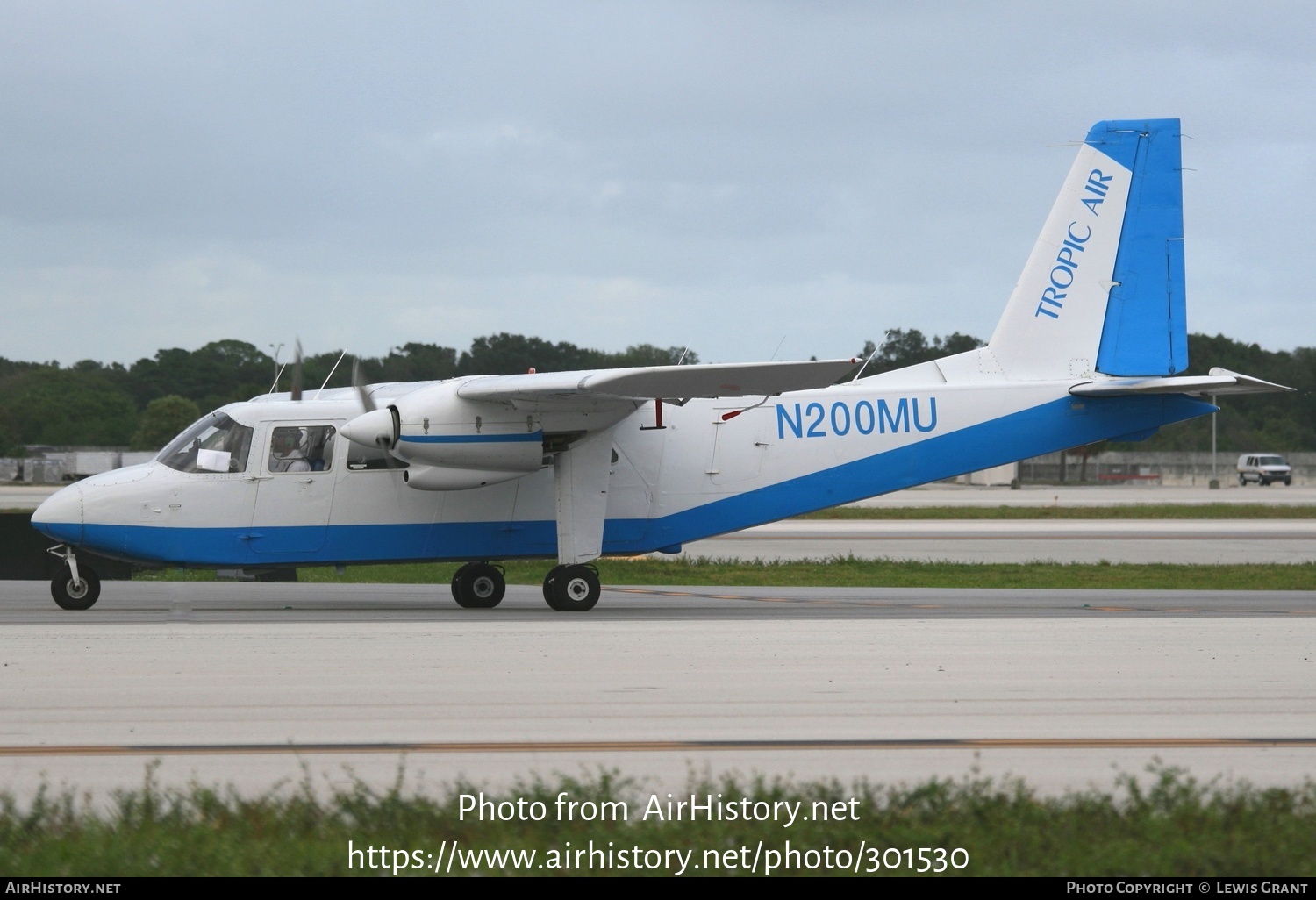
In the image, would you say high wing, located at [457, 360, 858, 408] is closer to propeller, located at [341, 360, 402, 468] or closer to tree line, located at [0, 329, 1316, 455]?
propeller, located at [341, 360, 402, 468]

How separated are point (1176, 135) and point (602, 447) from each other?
942 centimetres

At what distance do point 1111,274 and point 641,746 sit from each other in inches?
524

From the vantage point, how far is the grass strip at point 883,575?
861 inches

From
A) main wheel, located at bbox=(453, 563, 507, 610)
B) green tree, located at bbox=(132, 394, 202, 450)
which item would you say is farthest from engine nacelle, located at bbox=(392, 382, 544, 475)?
green tree, located at bbox=(132, 394, 202, 450)

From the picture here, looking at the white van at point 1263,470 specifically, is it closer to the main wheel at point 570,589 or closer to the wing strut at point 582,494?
the wing strut at point 582,494

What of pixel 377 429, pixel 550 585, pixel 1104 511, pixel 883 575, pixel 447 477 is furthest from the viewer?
pixel 1104 511

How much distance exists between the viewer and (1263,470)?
7362cm

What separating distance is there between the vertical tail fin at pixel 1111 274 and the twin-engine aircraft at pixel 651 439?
28 mm

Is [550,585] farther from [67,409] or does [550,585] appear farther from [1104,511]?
[67,409]

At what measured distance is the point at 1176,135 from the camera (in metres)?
18.4


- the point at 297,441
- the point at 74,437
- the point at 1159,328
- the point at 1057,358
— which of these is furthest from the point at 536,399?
the point at 74,437

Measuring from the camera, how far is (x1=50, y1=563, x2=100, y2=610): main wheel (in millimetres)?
15719

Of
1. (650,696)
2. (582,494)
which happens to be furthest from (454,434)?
(650,696)

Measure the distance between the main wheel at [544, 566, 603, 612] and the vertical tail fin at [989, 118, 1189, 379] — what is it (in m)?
6.76
